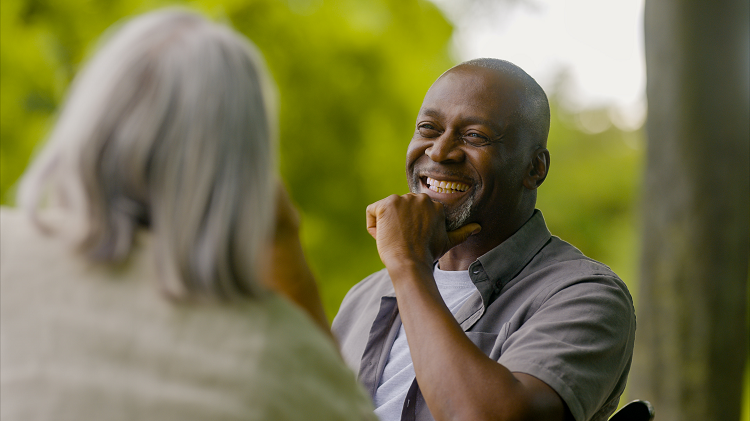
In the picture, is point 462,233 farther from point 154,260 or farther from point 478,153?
point 154,260

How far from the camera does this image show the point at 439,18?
6699mm

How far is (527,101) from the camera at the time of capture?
2410mm

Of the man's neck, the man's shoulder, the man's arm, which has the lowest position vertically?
the man's arm

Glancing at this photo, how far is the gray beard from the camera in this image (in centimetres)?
235

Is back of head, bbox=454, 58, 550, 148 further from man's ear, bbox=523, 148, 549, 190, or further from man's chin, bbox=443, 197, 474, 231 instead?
man's chin, bbox=443, 197, 474, 231

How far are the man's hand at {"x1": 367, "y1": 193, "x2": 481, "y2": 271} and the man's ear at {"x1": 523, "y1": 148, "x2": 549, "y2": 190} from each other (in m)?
0.35

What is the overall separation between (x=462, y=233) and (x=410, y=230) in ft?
0.90

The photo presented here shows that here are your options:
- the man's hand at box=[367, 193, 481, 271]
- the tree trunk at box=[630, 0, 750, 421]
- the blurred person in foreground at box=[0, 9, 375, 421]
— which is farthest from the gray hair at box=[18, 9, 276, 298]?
the tree trunk at box=[630, 0, 750, 421]

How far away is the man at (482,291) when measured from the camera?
5.69 ft

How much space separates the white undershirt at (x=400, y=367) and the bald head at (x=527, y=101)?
572 millimetres

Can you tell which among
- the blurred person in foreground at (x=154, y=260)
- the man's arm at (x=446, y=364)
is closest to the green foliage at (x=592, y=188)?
the man's arm at (x=446, y=364)

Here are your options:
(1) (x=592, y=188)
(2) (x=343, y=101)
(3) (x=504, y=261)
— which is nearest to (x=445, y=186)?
(3) (x=504, y=261)

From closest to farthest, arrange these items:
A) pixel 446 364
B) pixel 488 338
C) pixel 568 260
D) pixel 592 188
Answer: pixel 446 364, pixel 488 338, pixel 568 260, pixel 592 188

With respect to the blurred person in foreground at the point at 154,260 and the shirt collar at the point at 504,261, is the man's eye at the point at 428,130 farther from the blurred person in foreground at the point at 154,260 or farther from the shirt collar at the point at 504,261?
the blurred person in foreground at the point at 154,260
